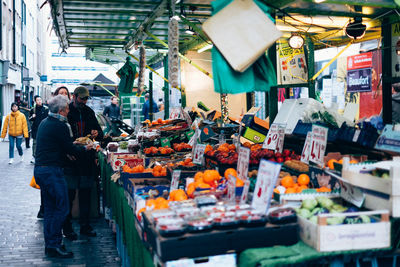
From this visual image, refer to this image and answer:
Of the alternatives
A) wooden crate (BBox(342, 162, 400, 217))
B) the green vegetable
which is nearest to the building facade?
the green vegetable

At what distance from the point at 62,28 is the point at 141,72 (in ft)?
6.36

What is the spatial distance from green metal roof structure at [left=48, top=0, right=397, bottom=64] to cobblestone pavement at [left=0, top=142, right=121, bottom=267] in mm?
3610

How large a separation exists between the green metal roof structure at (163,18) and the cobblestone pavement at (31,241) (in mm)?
3610

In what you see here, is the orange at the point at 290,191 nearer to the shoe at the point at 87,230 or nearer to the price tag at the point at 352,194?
the price tag at the point at 352,194

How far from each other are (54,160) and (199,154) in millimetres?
1727

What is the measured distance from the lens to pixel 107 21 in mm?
9477

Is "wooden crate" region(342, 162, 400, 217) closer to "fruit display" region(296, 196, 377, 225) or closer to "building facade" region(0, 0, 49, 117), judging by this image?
"fruit display" region(296, 196, 377, 225)

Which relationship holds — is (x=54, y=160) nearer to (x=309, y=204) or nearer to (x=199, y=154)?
(x=199, y=154)

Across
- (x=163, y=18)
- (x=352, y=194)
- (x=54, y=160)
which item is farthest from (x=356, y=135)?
(x=163, y=18)

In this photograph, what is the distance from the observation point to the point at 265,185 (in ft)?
10.1

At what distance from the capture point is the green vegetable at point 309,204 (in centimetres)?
316

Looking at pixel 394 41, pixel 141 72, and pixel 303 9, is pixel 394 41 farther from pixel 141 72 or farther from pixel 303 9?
pixel 141 72

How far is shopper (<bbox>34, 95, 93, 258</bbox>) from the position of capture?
5289 mm

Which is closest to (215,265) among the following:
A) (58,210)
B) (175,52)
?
(58,210)
